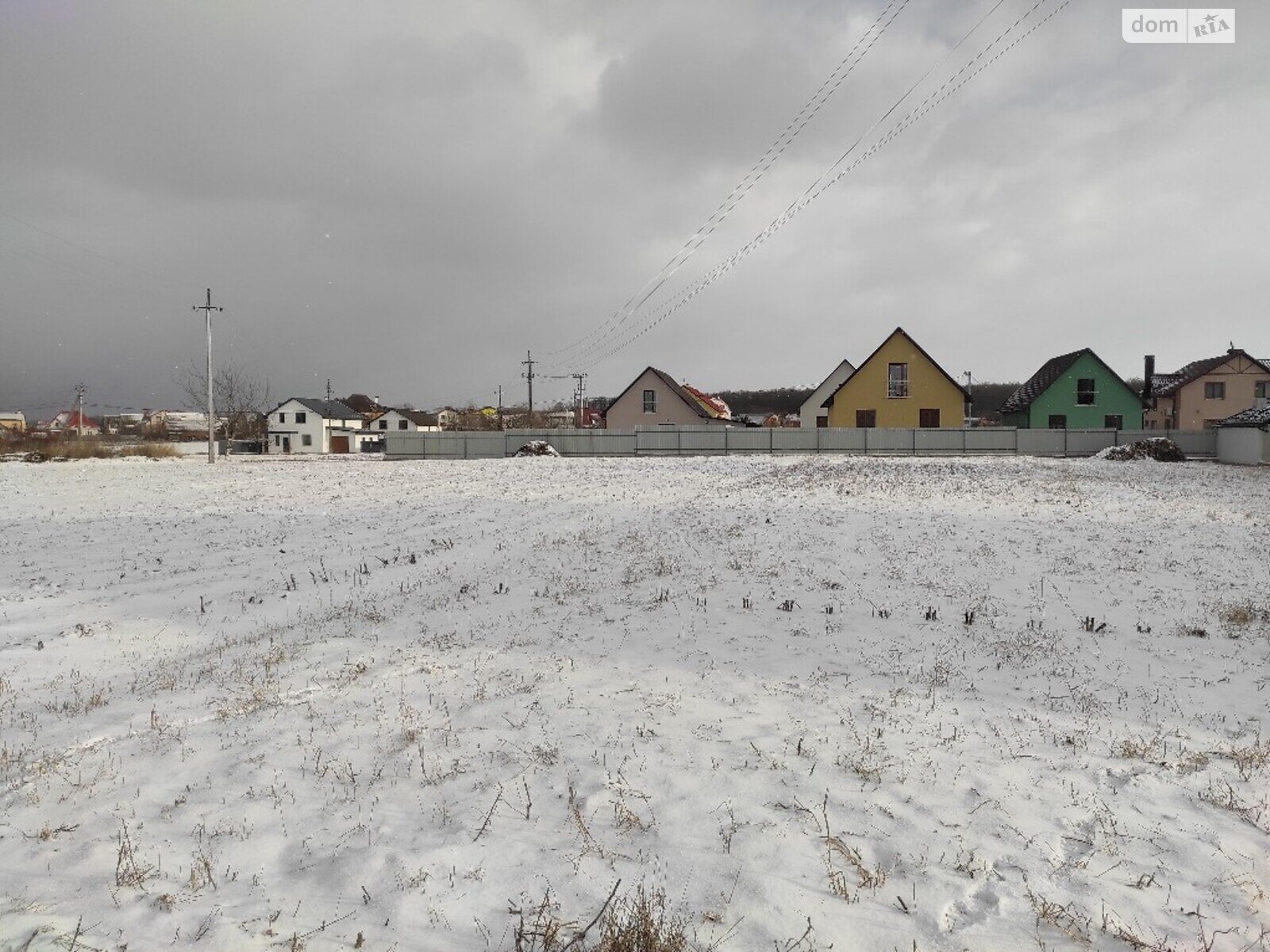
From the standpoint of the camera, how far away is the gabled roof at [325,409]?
260 ft

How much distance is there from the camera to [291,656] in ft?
21.5

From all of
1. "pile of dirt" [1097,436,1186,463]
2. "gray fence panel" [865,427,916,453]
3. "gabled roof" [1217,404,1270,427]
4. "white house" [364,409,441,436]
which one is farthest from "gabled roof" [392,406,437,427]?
"gabled roof" [1217,404,1270,427]

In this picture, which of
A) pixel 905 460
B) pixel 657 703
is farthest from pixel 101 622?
pixel 905 460

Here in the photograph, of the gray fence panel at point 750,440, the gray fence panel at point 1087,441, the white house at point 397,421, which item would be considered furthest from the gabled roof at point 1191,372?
the white house at point 397,421

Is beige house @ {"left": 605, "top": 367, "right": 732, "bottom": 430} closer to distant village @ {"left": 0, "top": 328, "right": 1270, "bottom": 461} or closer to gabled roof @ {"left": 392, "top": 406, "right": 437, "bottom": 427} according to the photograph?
distant village @ {"left": 0, "top": 328, "right": 1270, "bottom": 461}

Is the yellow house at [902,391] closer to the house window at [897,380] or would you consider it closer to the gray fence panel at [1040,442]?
the house window at [897,380]

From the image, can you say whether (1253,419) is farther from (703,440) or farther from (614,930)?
(614,930)

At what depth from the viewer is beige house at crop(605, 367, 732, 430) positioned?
51.5 metres

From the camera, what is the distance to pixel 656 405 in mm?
51906

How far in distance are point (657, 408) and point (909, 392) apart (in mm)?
18797

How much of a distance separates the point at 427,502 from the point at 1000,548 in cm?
1368

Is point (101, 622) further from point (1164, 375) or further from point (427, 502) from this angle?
point (1164, 375)

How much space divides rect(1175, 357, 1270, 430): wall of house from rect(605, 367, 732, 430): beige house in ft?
128

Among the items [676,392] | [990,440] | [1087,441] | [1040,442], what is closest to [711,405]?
[676,392]
